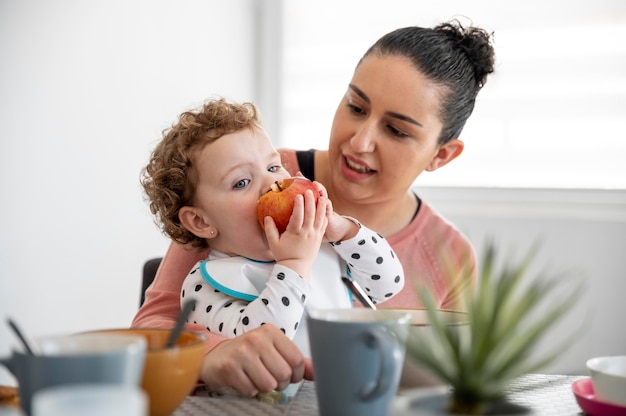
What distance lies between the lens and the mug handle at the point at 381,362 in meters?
0.79

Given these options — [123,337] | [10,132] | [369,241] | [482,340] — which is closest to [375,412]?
[482,340]

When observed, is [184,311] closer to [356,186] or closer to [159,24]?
[356,186]

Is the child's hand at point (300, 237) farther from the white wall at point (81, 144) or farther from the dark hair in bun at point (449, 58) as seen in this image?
the white wall at point (81, 144)

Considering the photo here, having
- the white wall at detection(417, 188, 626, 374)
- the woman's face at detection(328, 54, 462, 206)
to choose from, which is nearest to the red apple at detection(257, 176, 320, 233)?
the woman's face at detection(328, 54, 462, 206)

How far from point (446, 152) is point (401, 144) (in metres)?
0.29

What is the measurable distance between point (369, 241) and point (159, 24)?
2.22 meters

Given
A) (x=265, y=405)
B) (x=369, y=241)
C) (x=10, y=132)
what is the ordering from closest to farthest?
(x=265, y=405) < (x=369, y=241) < (x=10, y=132)

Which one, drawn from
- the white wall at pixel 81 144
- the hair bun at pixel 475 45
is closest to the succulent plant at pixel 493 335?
the hair bun at pixel 475 45

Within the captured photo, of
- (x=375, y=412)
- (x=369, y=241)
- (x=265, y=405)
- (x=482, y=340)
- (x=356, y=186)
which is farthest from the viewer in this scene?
(x=356, y=186)

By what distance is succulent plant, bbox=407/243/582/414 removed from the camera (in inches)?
28.2

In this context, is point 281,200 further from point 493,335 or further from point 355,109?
point 493,335

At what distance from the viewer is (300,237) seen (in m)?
1.36

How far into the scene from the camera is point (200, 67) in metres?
3.74

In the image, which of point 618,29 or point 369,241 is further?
point 618,29
